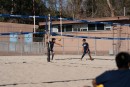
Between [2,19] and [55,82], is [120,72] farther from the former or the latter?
[2,19]

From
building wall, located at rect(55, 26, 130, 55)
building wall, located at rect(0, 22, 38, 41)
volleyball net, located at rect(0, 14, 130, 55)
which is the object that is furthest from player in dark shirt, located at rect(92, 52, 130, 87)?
building wall, located at rect(0, 22, 38, 41)

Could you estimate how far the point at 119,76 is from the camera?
4332 millimetres

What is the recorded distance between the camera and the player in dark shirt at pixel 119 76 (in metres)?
4.31

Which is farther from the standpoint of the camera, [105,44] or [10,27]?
[10,27]

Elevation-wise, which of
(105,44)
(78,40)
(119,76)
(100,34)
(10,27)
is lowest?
(105,44)

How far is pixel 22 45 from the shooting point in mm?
36656

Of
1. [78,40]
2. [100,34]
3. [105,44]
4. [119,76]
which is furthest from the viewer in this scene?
[78,40]

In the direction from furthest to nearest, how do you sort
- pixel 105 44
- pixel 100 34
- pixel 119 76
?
pixel 100 34 < pixel 105 44 < pixel 119 76

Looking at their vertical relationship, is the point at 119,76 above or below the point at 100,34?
below

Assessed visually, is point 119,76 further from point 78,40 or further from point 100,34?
point 78,40

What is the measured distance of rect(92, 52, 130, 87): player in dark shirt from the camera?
170 inches

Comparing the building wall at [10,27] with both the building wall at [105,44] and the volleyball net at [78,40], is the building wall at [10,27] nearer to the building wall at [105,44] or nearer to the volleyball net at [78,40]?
the volleyball net at [78,40]

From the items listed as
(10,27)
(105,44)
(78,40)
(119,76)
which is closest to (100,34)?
(105,44)

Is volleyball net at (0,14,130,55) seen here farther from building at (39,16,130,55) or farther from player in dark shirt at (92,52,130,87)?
player in dark shirt at (92,52,130,87)
